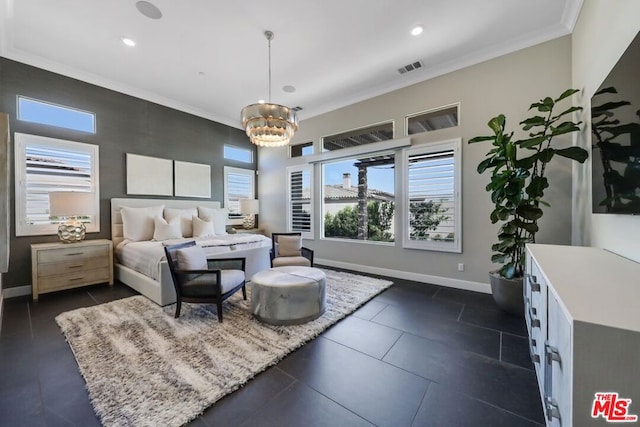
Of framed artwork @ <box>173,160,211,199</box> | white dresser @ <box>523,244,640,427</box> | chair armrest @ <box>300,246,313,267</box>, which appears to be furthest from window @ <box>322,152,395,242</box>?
white dresser @ <box>523,244,640,427</box>

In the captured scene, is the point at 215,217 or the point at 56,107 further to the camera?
the point at 215,217

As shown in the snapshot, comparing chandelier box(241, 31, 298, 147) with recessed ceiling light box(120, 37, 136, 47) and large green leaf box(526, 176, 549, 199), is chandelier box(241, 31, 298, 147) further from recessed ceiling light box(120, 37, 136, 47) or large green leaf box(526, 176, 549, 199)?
large green leaf box(526, 176, 549, 199)

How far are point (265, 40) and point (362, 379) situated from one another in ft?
12.7

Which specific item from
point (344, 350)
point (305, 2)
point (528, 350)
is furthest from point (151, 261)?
point (528, 350)

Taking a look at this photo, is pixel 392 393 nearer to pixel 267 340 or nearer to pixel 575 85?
pixel 267 340

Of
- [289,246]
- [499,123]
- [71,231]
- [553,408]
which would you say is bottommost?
[553,408]

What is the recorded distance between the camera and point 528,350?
6.91 ft

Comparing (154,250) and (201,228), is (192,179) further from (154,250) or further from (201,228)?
(154,250)

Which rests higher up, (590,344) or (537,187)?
(537,187)

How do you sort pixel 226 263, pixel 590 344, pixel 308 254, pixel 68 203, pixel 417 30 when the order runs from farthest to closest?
1. pixel 308 254
2. pixel 68 203
3. pixel 226 263
4. pixel 417 30
5. pixel 590 344

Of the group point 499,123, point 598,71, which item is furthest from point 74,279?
point 598,71

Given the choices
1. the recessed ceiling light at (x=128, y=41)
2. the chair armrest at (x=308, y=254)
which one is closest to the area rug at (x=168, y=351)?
the chair armrest at (x=308, y=254)

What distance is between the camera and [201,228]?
4.56 m

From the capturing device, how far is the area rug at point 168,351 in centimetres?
153
